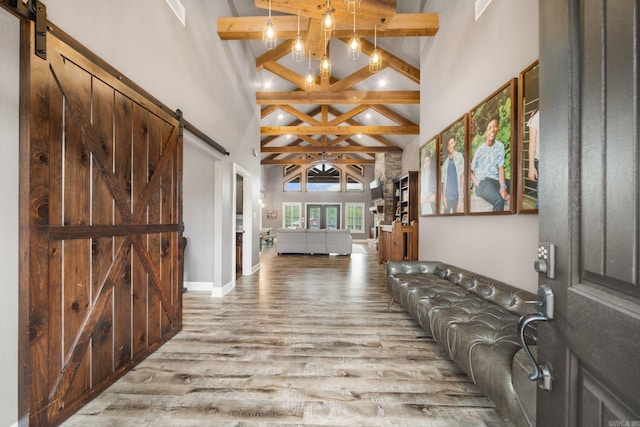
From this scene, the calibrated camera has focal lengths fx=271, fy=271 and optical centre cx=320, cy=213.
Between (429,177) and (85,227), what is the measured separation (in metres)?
3.94

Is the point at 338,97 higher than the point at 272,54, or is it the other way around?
the point at 272,54

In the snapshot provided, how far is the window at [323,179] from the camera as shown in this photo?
14883mm

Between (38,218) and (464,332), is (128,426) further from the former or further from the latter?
(464,332)

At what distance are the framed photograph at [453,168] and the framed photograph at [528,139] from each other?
83 cm

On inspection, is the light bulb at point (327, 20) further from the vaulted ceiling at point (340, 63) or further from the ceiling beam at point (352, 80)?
the ceiling beam at point (352, 80)

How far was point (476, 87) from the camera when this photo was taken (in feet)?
9.51

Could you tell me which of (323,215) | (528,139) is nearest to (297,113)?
(528,139)

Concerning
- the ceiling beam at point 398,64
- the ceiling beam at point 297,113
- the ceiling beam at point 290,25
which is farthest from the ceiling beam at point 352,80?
the ceiling beam at point 297,113

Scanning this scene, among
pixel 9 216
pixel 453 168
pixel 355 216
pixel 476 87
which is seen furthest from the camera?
pixel 355 216

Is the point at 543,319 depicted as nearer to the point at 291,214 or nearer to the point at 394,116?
the point at 394,116

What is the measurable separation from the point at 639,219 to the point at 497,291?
Result: 2.08 metres

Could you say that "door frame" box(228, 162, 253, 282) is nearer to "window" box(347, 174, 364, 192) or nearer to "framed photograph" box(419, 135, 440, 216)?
"framed photograph" box(419, 135, 440, 216)

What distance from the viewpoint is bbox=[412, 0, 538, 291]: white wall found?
2.20 metres

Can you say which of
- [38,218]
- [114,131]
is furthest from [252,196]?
[38,218]
